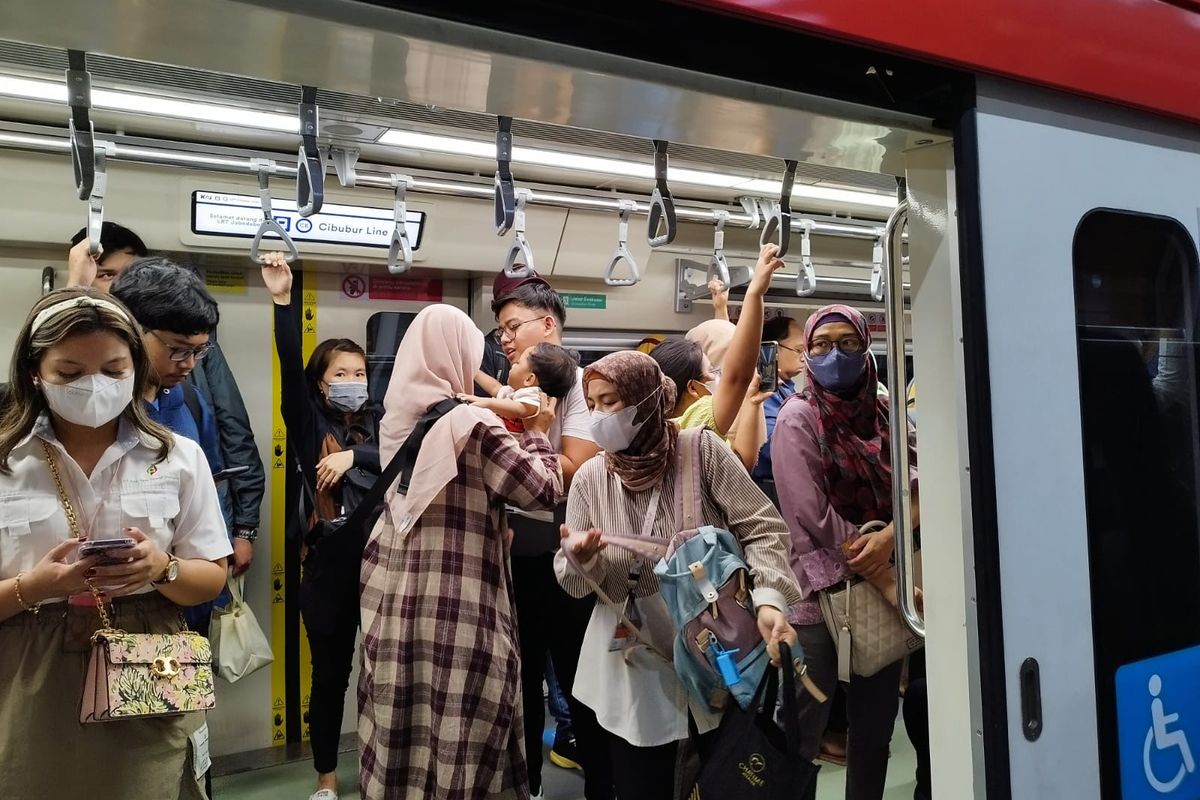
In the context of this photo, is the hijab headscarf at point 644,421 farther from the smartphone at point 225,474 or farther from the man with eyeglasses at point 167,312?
the smartphone at point 225,474

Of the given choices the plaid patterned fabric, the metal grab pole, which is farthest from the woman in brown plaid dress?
the metal grab pole

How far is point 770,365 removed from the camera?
13.1 feet

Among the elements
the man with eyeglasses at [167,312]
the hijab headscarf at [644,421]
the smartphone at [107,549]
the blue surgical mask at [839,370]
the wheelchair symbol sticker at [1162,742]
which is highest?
the man with eyeglasses at [167,312]

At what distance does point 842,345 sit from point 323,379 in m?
2.42

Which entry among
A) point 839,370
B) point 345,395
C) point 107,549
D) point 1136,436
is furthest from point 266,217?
point 1136,436

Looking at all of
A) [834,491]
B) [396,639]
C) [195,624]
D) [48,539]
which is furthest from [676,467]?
[195,624]

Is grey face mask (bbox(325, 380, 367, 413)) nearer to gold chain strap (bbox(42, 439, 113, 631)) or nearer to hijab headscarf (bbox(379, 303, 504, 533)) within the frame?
hijab headscarf (bbox(379, 303, 504, 533))

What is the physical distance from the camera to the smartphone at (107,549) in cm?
159

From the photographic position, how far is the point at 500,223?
2.02m

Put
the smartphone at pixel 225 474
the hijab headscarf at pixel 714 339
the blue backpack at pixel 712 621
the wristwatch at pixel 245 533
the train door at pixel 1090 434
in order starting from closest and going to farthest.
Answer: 1. the train door at pixel 1090 434
2. the blue backpack at pixel 712 621
3. the smartphone at pixel 225 474
4. the hijab headscarf at pixel 714 339
5. the wristwatch at pixel 245 533

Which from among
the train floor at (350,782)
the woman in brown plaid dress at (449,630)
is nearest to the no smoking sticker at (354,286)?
the woman in brown plaid dress at (449,630)

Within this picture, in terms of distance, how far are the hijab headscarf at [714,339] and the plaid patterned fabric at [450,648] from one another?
4.40 feet

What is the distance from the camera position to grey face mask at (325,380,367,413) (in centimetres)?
376

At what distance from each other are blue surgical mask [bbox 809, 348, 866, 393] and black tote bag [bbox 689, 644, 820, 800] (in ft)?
2.86
